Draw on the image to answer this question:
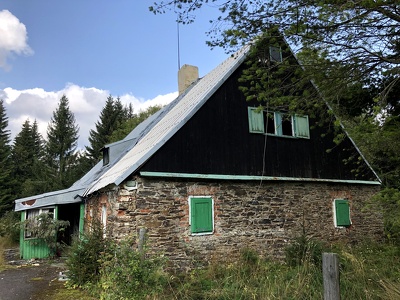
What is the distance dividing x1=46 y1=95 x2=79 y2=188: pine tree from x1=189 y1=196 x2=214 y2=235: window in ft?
95.3

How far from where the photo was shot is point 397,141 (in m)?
6.79

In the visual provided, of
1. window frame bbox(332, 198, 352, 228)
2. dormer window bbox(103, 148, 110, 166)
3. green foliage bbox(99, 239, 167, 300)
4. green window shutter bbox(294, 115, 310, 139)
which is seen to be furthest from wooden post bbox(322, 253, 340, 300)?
dormer window bbox(103, 148, 110, 166)

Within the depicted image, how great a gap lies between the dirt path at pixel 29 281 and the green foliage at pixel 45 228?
1.03 meters

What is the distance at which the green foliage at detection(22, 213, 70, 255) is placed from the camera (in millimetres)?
13031

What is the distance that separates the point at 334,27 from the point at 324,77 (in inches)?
39.2

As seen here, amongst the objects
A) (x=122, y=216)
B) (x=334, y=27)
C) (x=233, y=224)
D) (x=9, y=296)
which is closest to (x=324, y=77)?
(x=334, y=27)

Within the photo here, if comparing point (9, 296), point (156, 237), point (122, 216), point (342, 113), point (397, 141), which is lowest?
point (9, 296)

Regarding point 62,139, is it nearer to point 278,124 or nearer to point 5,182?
point 5,182

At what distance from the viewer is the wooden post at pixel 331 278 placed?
368cm

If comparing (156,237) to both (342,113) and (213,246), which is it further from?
(342,113)

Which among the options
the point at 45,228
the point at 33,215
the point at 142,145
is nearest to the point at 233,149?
the point at 142,145

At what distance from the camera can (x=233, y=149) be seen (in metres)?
10.2

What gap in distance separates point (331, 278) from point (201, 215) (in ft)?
18.7

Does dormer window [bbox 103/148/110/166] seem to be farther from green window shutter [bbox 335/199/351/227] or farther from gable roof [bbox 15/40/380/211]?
green window shutter [bbox 335/199/351/227]
